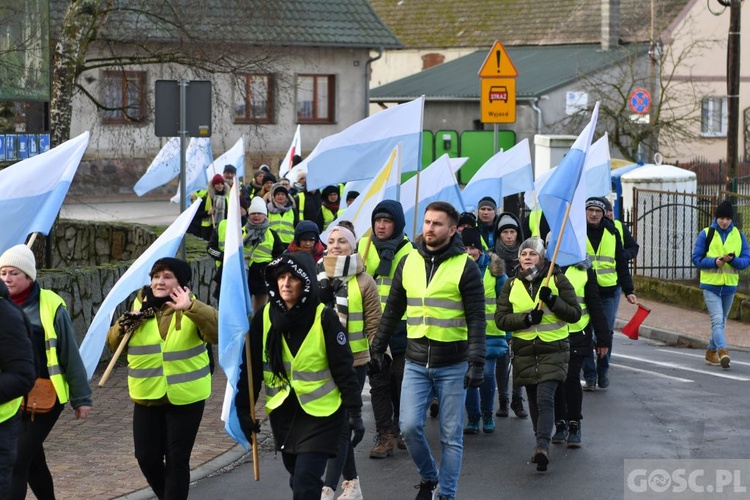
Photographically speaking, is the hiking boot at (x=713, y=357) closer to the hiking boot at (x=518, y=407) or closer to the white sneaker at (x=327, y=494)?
the hiking boot at (x=518, y=407)

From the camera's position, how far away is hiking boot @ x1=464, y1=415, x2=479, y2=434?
10.5 m

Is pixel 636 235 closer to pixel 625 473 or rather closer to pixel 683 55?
pixel 625 473

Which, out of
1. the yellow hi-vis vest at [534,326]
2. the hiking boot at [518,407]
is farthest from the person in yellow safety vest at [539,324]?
the hiking boot at [518,407]

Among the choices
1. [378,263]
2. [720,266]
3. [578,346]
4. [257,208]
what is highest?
[257,208]

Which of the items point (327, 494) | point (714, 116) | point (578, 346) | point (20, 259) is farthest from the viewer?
point (714, 116)

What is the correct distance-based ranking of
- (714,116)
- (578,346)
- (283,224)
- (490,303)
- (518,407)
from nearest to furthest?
(578,346), (490,303), (518,407), (283,224), (714,116)

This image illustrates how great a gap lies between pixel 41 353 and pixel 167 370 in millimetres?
697

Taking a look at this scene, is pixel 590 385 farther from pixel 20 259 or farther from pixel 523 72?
pixel 523 72

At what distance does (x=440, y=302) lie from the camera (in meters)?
8.09

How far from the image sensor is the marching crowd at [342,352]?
6914mm

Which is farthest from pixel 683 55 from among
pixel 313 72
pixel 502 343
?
pixel 502 343

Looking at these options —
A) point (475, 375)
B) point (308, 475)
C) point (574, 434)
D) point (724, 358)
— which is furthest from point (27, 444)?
point (724, 358)

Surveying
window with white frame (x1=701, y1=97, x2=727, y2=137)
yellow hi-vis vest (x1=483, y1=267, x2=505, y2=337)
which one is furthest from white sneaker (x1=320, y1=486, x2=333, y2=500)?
window with white frame (x1=701, y1=97, x2=727, y2=137)

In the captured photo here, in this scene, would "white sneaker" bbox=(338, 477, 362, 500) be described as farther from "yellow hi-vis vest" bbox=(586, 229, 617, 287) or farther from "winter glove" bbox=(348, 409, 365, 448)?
"yellow hi-vis vest" bbox=(586, 229, 617, 287)
